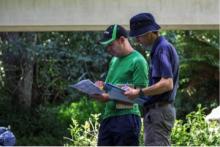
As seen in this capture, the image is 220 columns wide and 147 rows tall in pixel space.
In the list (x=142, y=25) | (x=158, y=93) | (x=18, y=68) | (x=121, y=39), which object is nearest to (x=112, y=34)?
(x=121, y=39)

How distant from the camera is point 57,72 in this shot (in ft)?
60.4

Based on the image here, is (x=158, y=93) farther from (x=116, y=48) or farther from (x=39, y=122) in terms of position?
(x=39, y=122)

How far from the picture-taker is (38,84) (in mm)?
19109

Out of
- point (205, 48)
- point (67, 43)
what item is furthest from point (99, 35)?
point (205, 48)

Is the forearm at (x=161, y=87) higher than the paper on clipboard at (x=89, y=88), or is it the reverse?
the forearm at (x=161, y=87)

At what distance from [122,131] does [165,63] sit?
648 mm

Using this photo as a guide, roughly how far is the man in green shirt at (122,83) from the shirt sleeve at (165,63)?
22cm

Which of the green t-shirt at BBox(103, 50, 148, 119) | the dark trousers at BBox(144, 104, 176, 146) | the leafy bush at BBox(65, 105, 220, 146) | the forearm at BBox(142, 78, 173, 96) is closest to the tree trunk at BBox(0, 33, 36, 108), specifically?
the leafy bush at BBox(65, 105, 220, 146)

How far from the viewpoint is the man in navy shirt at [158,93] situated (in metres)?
4.56

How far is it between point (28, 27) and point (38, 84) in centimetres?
805

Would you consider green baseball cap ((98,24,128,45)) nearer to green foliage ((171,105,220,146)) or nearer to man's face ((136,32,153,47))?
man's face ((136,32,153,47))

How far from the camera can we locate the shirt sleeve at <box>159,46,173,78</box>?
4.49m

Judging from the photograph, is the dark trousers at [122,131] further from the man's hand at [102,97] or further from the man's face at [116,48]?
the man's face at [116,48]

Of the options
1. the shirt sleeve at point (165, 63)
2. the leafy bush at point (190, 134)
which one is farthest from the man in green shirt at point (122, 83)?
the leafy bush at point (190, 134)
